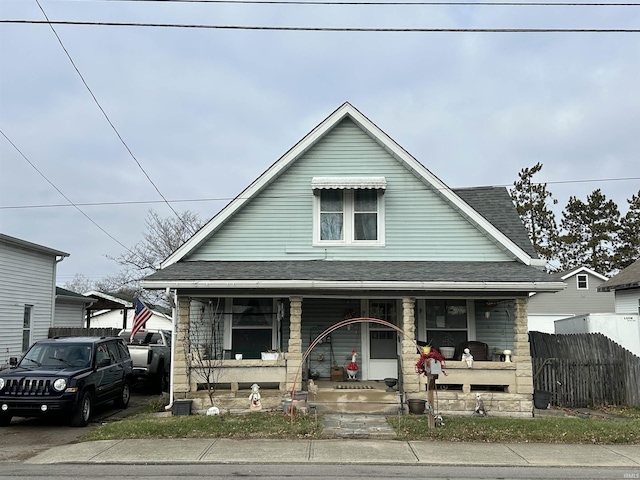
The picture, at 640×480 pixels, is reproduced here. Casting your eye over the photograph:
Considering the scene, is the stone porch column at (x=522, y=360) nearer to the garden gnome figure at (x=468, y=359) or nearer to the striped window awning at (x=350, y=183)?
the garden gnome figure at (x=468, y=359)

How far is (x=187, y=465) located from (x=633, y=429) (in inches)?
326

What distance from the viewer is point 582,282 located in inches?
1469

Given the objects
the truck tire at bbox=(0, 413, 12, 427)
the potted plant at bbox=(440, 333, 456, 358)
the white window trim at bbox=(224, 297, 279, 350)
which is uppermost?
the white window trim at bbox=(224, 297, 279, 350)

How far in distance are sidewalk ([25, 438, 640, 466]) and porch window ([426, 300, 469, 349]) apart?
520cm

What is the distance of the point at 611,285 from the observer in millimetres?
22516

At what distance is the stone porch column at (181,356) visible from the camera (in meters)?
13.2

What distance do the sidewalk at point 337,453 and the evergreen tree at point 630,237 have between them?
129 ft

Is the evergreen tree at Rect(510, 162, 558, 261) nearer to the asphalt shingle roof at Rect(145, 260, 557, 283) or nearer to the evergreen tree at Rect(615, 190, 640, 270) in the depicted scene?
the evergreen tree at Rect(615, 190, 640, 270)

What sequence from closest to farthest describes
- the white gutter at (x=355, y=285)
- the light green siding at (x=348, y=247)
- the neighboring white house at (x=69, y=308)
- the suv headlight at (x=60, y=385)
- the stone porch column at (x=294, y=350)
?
the suv headlight at (x=60, y=385) → the white gutter at (x=355, y=285) → the stone porch column at (x=294, y=350) → the light green siding at (x=348, y=247) → the neighboring white house at (x=69, y=308)

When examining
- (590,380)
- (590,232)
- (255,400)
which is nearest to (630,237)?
(590,232)

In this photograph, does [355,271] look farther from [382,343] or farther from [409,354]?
[382,343]

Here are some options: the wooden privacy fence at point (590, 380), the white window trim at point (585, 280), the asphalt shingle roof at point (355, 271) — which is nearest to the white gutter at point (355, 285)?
the asphalt shingle roof at point (355, 271)

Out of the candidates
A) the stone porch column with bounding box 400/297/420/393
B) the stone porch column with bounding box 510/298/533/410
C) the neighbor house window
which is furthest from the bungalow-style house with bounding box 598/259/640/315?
the neighbor house window

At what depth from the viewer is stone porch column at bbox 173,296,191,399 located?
518 inches
